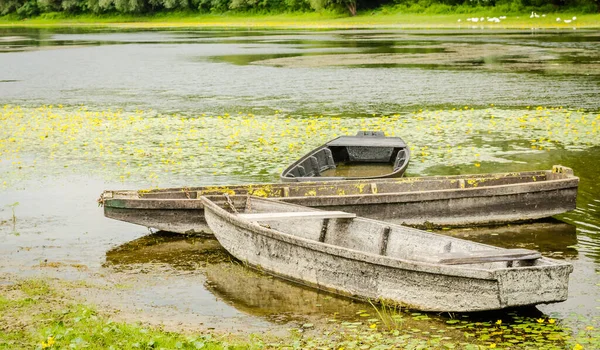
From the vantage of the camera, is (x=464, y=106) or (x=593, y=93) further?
(x=593, y=93)

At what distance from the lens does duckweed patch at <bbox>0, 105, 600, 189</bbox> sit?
1973 cm

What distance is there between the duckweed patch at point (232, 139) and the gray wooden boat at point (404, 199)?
151 inches

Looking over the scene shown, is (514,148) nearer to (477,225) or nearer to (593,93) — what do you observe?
(477,225)

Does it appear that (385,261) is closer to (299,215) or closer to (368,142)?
(299,215)

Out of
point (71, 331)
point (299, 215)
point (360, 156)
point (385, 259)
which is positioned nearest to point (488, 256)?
point (385, 259)

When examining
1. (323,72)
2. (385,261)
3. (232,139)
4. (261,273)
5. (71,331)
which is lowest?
(261,273)

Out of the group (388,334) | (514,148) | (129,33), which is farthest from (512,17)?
(388,334)

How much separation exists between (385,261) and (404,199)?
3.92 meters

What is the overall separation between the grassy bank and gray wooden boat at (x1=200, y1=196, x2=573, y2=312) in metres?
60.5

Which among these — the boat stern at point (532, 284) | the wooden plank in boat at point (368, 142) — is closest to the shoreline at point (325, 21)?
the wooden plank in boat at point (368, 142)

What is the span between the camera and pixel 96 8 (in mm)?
113250

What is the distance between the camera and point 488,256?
10.2 meters

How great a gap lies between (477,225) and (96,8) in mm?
106074

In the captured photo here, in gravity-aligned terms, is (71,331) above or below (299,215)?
below
